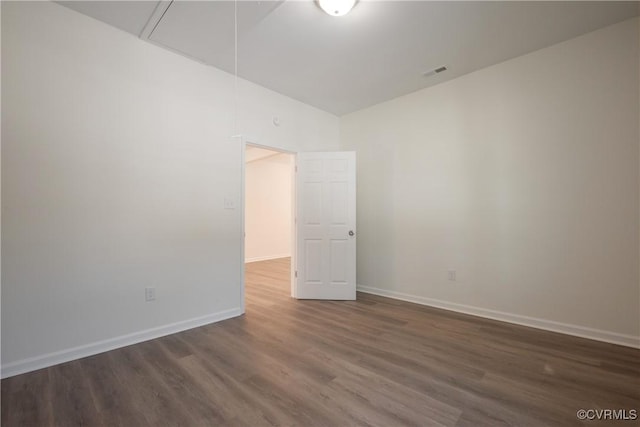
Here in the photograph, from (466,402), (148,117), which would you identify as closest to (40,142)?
(148,117)

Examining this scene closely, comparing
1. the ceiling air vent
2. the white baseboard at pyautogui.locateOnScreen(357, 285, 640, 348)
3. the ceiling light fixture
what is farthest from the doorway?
the ceiling light fixture

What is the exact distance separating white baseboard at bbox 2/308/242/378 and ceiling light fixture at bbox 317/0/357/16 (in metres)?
3.04

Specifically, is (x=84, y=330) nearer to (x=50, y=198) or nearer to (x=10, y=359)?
(x=10, y=359)

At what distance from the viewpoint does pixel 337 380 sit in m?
1.87

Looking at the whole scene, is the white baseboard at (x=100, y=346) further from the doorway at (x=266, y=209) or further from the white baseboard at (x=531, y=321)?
the doorway at (x=266, y=209)

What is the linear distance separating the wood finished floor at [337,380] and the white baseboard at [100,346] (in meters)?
0.07

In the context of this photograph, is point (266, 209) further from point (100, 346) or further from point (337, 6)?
point (337, 6)

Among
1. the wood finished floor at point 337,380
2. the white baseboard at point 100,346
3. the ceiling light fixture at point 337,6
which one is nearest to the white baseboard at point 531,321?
the wood finished floor at point 337,380

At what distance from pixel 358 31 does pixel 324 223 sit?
7.44 feet

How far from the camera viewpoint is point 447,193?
11.0ft

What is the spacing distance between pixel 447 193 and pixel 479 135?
0.74 meters

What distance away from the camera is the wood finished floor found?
5.07 feet

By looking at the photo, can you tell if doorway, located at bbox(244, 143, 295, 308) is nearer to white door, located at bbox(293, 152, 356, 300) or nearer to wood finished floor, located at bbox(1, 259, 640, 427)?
white door, located at bbox(293, 152, 356, 300)

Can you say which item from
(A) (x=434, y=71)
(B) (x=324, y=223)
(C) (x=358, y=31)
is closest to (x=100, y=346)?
(B) (x=324, y=223)
